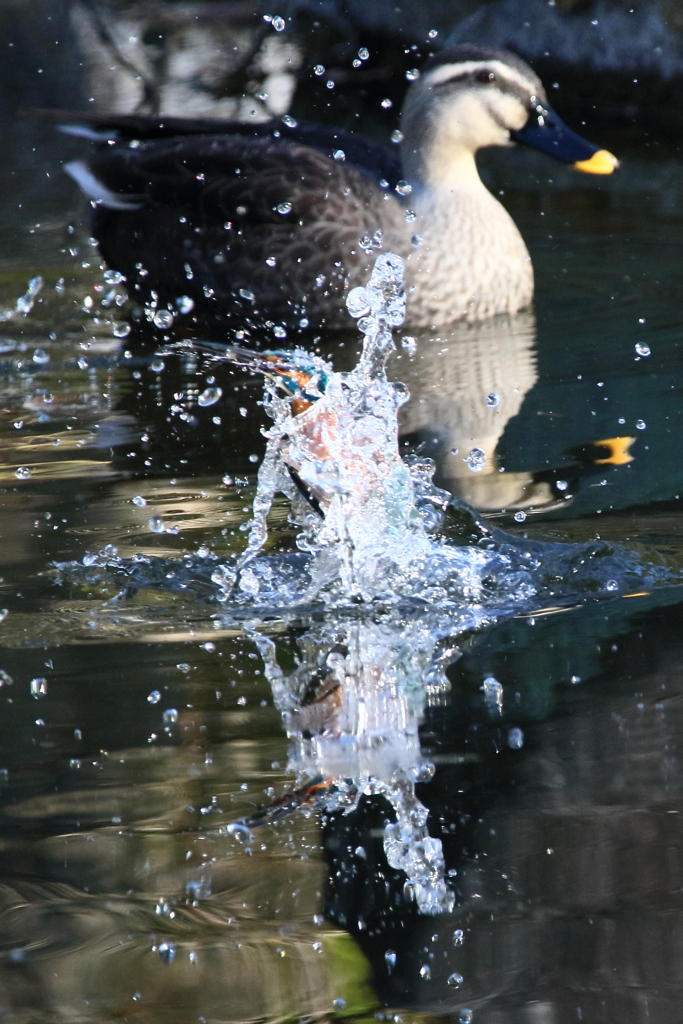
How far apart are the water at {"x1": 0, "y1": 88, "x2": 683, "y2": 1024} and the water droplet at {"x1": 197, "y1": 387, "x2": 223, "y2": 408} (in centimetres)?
18

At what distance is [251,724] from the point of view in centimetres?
260

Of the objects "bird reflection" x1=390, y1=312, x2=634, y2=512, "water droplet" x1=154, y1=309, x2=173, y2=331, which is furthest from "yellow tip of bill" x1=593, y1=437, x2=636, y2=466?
"water droplet" x1=154, y1=309, x2=173, y2=331

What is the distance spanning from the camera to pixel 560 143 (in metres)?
5.91

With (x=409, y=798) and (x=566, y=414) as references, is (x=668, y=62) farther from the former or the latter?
(x=409, y=798)

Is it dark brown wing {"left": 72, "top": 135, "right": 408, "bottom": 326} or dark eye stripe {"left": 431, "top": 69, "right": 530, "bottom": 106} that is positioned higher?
dark eye stripe {"left": 431, "top": 69, "right": 530, "bottom": 106}

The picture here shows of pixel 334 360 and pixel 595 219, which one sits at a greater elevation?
pixel 595 219

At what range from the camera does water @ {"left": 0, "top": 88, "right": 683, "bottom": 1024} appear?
1989 mm

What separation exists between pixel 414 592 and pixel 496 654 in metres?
0.37

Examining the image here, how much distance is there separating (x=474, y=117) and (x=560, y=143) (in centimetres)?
37

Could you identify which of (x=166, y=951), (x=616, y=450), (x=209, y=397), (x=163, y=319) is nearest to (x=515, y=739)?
(x=166, y=951)

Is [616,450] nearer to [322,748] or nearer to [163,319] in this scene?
[322,748]

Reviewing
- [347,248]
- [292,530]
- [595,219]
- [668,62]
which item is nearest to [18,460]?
[292,530]

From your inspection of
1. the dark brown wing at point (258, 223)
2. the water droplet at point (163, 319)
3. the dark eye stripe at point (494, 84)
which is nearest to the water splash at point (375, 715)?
the dark brown wing at point (258, 223)

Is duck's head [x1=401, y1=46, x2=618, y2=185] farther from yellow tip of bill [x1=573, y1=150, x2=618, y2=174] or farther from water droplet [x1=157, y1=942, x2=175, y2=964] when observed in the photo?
water droplet [x1=157, y1=942, x2=175, y2=964]
